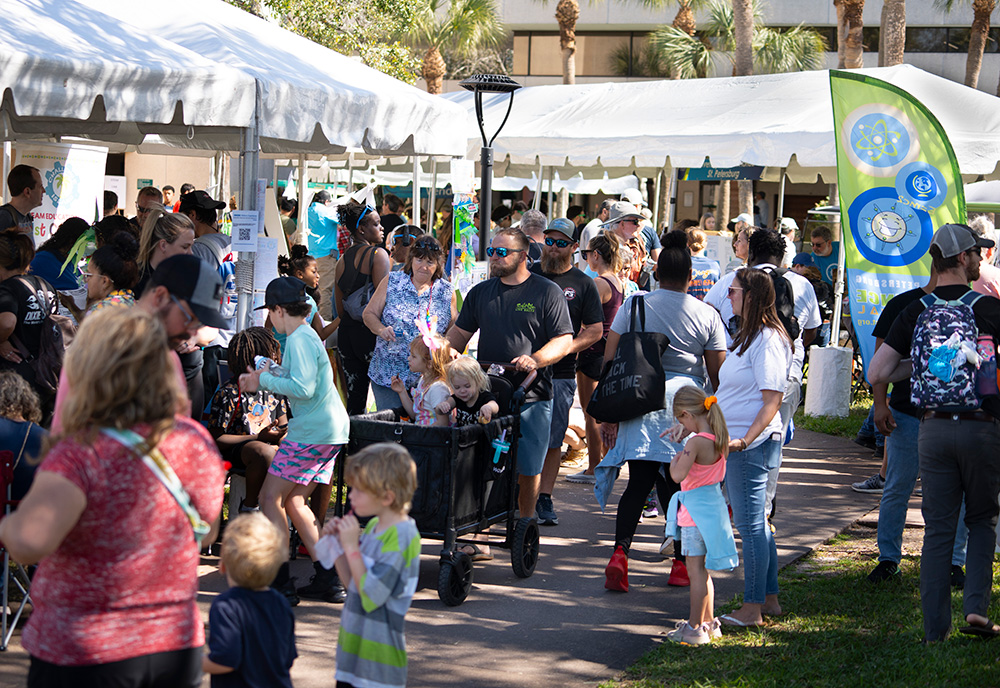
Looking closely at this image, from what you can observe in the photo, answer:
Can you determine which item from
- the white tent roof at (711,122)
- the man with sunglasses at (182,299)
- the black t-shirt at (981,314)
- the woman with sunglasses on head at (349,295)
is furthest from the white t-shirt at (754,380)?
the white tent roof at (711,122)

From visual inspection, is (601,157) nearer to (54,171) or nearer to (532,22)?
(54,171)

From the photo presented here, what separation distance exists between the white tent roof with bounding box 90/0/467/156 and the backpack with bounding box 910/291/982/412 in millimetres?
4475

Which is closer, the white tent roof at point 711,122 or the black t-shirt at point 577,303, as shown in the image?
the black t-shirt at point 577,303

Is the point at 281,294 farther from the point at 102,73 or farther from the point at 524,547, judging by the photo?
the point at 102,73

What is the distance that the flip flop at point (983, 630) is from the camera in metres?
5.30

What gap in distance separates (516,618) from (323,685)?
1323 mm

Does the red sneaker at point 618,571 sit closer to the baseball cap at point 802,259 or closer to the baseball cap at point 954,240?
the baseball cap at point 954,240

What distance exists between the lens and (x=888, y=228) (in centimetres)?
762

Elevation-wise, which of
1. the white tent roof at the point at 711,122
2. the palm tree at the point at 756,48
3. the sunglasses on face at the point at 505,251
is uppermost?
the palm tree at the point at 756,48

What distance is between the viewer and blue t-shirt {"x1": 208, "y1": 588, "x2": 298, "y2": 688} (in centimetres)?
292

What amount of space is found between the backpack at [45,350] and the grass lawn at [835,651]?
3.19 metres

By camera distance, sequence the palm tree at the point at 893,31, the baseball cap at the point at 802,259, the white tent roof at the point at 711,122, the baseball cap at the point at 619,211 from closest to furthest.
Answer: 1. the baseball cap at the point at 619,211
2. the baseball cap at the point at 802,259
3. the white tent roof at the point at 711,122
4. the palm tree at the point at 893,31

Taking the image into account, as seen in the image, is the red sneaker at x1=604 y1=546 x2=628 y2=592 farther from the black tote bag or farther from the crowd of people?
the black tote bag

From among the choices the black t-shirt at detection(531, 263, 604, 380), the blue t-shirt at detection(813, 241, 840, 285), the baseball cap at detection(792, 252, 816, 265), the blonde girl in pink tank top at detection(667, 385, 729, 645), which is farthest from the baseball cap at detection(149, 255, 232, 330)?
the blue t-shirt at detection(813, 241, 840, 285)
